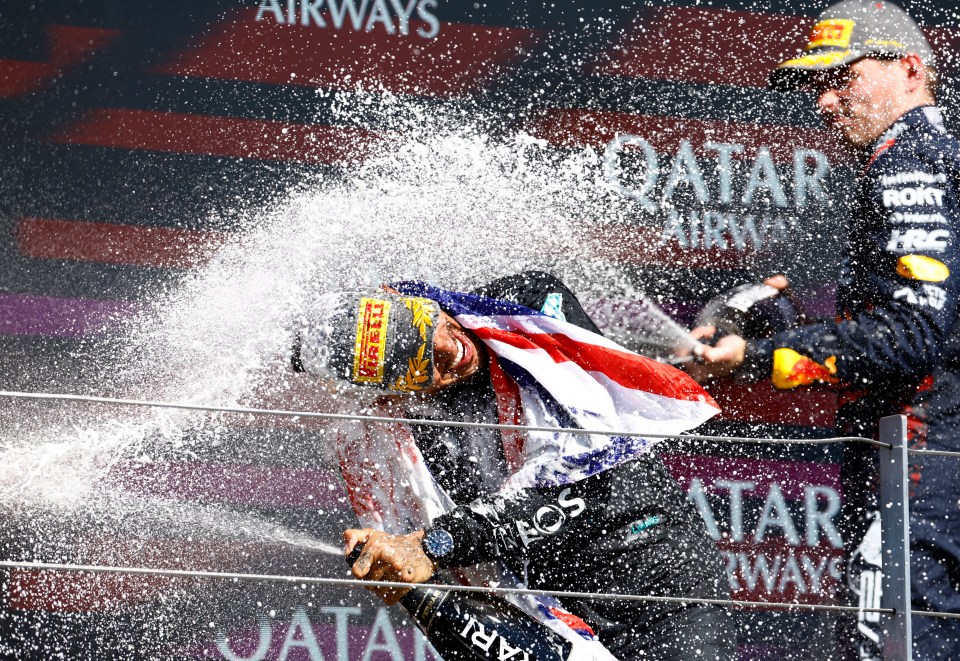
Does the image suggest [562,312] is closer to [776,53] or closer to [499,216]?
[499,216]

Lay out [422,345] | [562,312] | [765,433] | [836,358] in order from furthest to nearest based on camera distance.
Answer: [765,433], [836,358], [562,312], [422,345]

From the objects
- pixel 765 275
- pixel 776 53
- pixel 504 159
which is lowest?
pixel 765 275

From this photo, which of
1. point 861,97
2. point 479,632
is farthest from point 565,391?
point 861,97

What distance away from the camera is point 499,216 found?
2852mm

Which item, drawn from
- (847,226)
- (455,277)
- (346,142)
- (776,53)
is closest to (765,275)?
(847,226)

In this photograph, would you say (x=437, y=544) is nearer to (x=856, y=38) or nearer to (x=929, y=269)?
(x=929, y=269)

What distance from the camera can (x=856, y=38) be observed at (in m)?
2.76

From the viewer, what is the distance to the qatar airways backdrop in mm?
2637

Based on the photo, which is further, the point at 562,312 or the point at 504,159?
the point at 504,159

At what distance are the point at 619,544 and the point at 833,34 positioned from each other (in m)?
1.45

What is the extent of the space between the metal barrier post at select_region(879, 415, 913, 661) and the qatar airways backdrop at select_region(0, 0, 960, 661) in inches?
39.6

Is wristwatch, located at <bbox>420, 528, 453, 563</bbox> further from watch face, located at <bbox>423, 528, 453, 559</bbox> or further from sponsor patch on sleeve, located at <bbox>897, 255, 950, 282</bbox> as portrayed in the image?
sponsor patch on sleeve, located at <bbox>897, 255, 950, 282</bbox>

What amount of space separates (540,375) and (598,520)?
314 millimetres

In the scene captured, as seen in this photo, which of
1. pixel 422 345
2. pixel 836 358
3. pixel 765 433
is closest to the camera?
pixel 422 345
